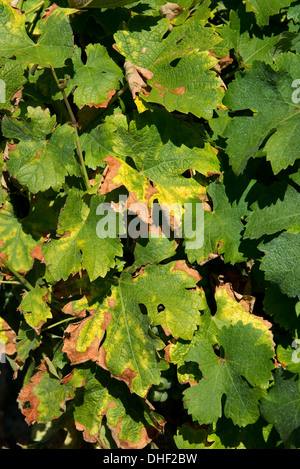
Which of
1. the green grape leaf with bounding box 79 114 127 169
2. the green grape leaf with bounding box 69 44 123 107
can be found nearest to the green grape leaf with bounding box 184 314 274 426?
the green grape leaf with bounding box 79 114 127 169

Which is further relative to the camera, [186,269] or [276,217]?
[186,269]

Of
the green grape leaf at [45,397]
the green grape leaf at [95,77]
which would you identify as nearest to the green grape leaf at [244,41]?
the green grape leaf at [95,77]

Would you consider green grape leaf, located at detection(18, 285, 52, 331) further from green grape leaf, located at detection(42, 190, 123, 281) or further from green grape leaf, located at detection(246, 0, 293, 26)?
green grape leaf, located at detection(246, 0, 293, 26)

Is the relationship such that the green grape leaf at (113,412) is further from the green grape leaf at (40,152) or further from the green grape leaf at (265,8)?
the green grape leaf at (265,8)

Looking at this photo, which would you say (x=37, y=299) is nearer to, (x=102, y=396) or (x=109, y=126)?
(x=102, y=396)

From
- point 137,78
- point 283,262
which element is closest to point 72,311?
point 283,262

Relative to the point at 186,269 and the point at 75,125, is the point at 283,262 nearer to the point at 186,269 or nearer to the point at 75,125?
the point at 186,269
